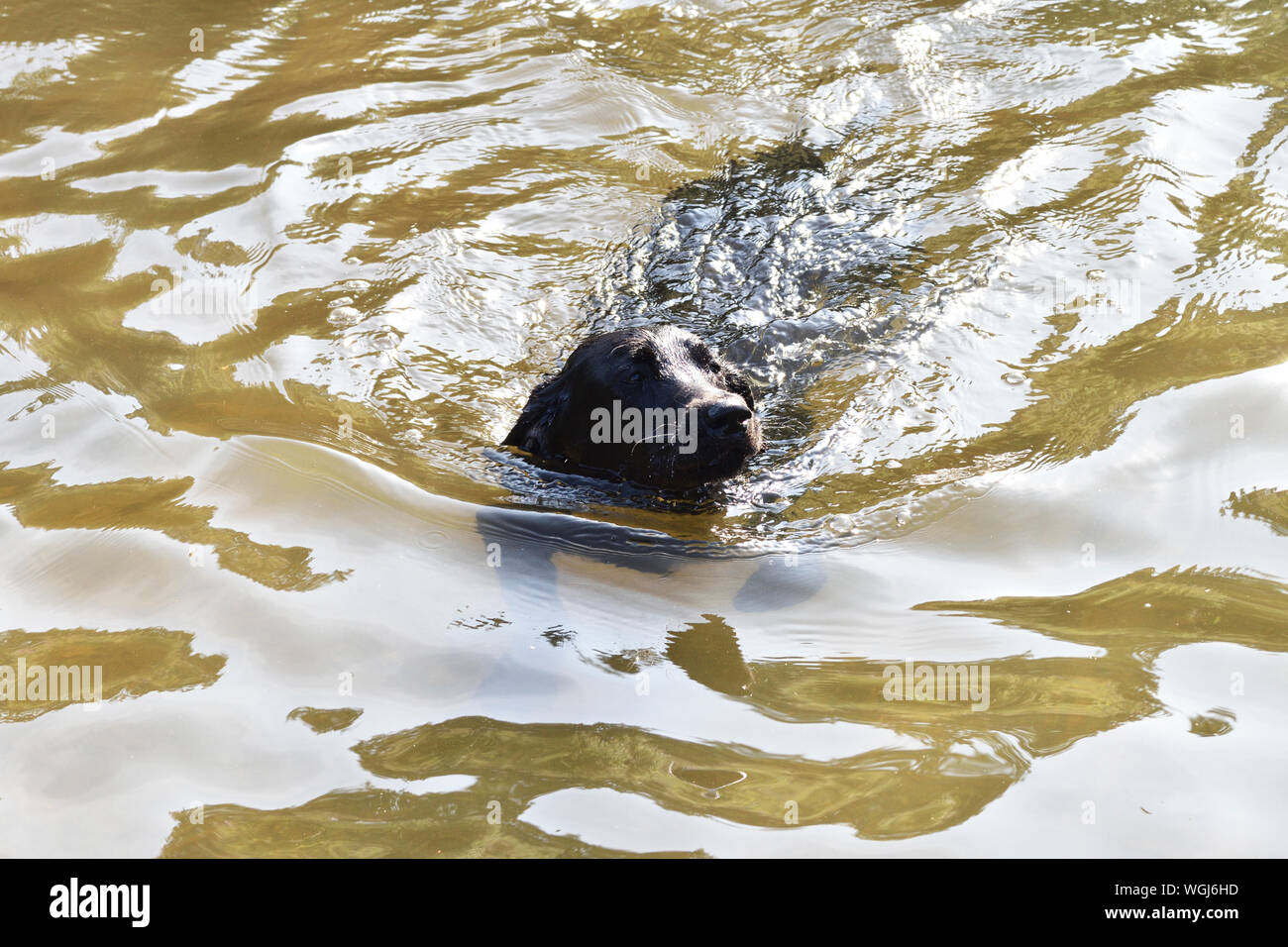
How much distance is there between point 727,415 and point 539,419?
1.20 metres

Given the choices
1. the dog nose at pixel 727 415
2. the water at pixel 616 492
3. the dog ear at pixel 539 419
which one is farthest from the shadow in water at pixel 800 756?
the dog ear at pixel 539 419

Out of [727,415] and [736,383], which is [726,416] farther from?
[736,383]

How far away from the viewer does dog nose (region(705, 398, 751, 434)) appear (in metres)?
4.85

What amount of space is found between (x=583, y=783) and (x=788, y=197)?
527cm

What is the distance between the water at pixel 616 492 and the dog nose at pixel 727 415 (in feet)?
1.50

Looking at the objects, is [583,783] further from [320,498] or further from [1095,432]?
[1095,432]

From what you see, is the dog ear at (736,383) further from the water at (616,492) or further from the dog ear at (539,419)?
the dog ear at (539,419)

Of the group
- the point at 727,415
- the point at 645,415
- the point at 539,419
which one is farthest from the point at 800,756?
the point at 539,419

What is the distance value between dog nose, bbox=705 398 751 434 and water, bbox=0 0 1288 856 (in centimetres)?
46

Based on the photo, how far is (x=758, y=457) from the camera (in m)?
5.57

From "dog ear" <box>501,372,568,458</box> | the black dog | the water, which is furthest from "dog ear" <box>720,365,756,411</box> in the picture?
"dog ear" <box>501,372,568,458</box>

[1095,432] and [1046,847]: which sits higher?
[1095,432]

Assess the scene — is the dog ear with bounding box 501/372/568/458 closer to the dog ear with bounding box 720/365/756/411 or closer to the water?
the water

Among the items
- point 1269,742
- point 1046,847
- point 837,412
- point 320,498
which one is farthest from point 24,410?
point 1269,742
